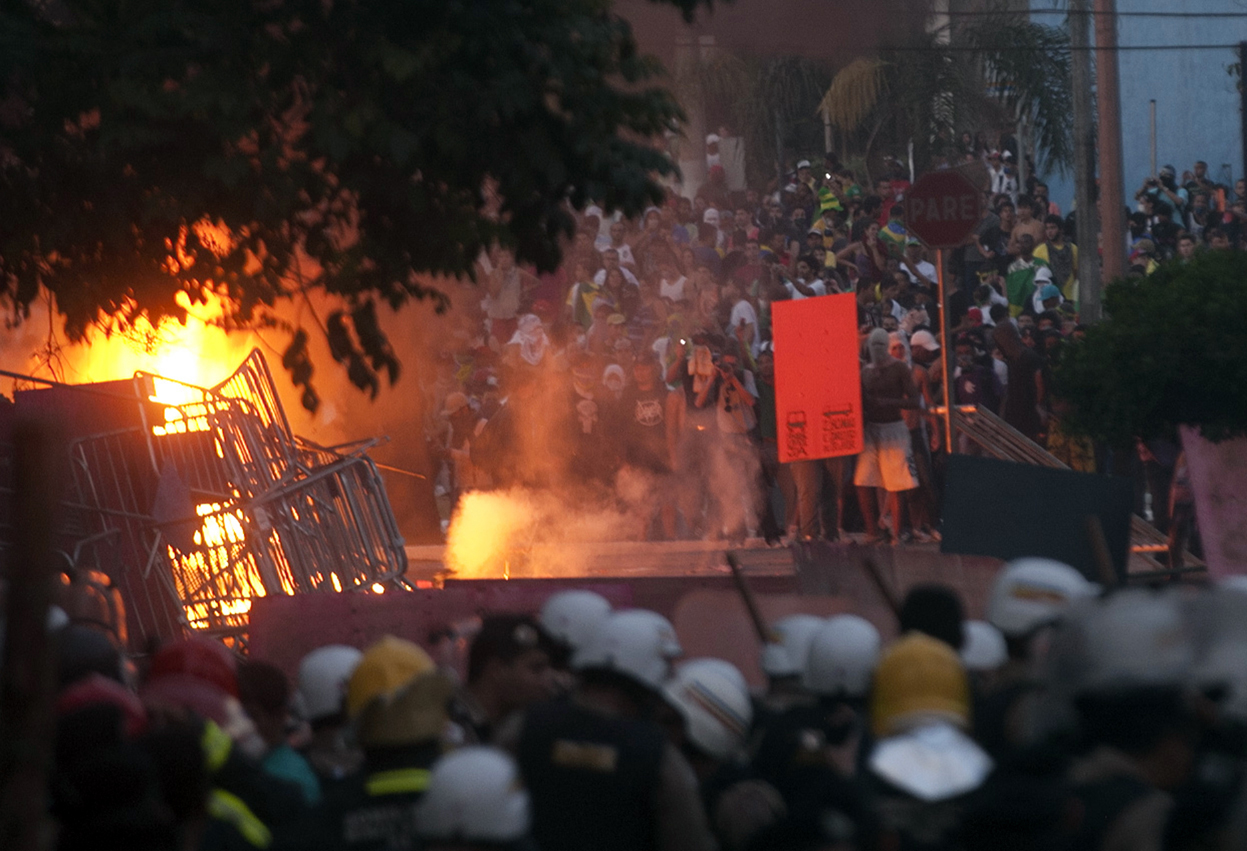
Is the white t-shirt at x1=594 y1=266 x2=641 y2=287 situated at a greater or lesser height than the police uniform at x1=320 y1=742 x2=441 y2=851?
lesser

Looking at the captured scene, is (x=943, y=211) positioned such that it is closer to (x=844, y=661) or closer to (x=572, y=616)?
(x=572, y=616)

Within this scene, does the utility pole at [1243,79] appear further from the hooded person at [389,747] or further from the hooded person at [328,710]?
the hooded person at [389,747]

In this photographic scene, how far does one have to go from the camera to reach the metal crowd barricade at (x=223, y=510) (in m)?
7.43

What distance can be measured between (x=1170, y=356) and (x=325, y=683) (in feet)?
21.4

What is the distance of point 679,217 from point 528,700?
41.1 ft

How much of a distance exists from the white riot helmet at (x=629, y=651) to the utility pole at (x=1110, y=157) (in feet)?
33.8

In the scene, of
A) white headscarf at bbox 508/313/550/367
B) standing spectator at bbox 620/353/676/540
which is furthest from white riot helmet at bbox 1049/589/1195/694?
white headscarf at bbox 508/313/550/367

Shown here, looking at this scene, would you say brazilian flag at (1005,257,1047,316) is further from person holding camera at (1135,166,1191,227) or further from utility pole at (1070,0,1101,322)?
person holding camera at (1135,166,1191,227)

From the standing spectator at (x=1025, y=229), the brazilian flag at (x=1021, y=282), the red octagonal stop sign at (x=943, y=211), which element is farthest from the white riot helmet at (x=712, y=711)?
the standing spectator at (x=1025, y=229)

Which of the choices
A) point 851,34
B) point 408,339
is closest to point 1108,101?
point 851,34

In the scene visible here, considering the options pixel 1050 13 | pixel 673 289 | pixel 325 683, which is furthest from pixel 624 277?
pixel 325 683

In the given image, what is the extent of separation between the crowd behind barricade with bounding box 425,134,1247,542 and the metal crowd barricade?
4.66m

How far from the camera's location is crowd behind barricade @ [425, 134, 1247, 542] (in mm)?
12641

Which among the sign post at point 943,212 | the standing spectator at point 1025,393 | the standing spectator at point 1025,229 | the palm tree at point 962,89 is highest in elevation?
the palm tree at point 962,89
